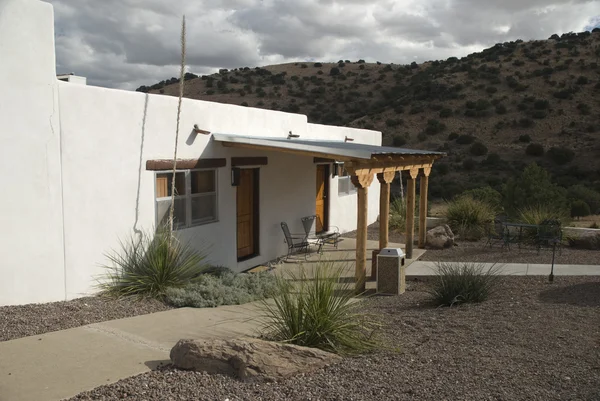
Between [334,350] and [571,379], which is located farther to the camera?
[334,350]

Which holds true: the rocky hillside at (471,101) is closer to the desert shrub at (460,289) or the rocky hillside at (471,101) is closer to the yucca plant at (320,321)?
the desert shrub at (460,289)

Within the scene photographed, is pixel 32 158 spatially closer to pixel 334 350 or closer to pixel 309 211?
pixel 334 350

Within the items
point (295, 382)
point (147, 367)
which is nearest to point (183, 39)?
point (147, 367)

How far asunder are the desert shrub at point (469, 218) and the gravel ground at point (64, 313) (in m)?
9.97

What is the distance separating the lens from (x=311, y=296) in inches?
224

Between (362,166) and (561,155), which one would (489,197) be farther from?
(561,155)

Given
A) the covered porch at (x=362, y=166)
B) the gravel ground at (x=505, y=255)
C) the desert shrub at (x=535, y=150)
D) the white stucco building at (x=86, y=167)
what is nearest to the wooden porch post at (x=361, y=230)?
the covered porch at (x=362, y=166)

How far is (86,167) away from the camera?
788 centimetres

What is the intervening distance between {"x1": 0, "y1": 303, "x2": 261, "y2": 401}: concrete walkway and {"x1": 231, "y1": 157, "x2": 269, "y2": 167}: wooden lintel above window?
396 centimetres

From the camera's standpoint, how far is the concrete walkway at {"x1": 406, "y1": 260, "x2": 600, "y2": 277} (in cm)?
1041

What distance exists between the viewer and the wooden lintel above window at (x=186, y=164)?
29.6 ft

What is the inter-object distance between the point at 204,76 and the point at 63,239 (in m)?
52.6

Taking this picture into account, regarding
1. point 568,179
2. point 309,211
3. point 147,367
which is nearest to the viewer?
point 147,367

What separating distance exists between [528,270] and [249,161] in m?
5.85
